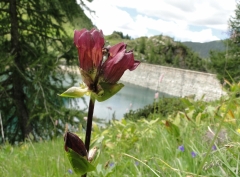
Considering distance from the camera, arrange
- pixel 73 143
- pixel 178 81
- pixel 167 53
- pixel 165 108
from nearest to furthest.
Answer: pixel 73 143 → pixel 165 108 → pixel 178 81 → pixel 167 53

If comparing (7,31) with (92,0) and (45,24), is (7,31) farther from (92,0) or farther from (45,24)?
(92,0)

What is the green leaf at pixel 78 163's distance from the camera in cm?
61

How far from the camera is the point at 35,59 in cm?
705

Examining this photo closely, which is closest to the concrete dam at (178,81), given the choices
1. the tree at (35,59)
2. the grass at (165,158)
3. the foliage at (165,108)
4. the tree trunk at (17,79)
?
the foliage at (165,108)

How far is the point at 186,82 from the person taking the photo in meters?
33.8

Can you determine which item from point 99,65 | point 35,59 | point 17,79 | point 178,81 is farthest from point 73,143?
point 178,81

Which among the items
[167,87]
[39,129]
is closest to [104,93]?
[39,129]

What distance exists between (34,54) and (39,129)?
1.73m

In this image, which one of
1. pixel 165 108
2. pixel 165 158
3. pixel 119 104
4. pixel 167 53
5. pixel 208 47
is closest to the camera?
pixel 165 158

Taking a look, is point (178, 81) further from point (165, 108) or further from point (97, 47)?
point (97, 47)

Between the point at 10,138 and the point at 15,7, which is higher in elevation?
the point at 15,7

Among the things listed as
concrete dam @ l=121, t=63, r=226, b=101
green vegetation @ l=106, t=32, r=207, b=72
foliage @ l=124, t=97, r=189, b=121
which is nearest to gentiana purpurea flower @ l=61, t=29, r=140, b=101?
foliage @ l=124, t=97, r=189, b=121

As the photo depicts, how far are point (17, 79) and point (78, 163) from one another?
23.0 ft

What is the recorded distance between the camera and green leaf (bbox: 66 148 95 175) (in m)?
0.61
